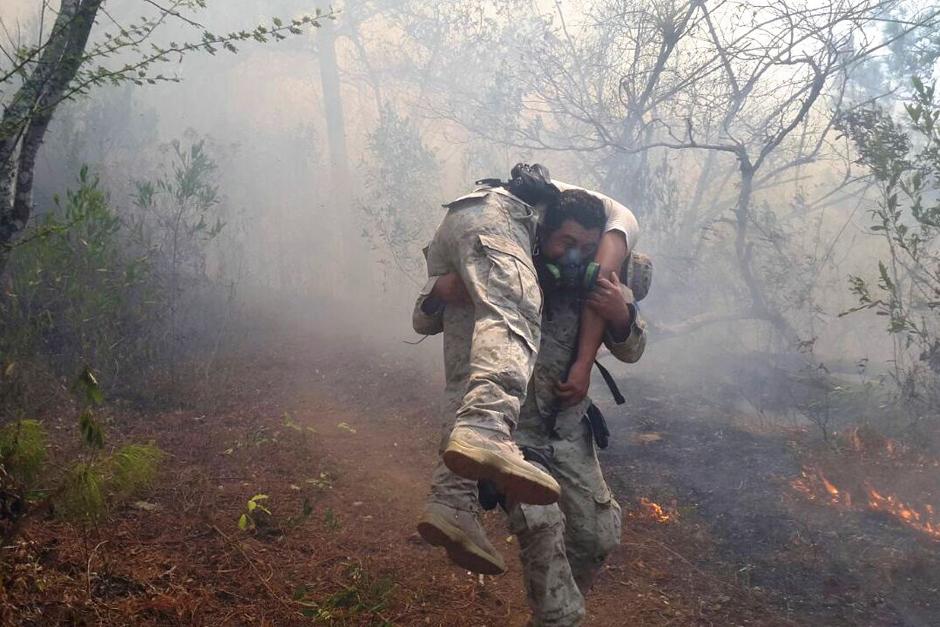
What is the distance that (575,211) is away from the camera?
3.25 metres

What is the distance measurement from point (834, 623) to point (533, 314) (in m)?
2.59

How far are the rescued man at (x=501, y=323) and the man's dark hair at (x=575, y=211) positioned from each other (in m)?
0.04

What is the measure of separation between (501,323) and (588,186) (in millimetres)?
9750

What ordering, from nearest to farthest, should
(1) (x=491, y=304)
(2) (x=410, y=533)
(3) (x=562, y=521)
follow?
(1) (x=491, y=304), (3) (x=562, y=521), (2) (x=410, y=533)

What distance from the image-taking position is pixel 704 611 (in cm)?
382

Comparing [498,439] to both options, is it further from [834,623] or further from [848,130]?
[848,130]

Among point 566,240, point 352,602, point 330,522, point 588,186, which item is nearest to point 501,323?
point 566,240

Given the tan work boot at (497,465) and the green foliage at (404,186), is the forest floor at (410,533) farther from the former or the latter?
the green foliage at (404,186)

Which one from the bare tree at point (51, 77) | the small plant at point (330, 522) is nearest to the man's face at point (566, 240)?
→ the bare tree at point (51, 77)

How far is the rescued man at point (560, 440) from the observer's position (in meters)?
2.65

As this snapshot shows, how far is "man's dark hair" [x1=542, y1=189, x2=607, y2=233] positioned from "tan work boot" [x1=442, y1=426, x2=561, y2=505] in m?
1.32

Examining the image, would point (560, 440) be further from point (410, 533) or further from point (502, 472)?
point (410, 533)

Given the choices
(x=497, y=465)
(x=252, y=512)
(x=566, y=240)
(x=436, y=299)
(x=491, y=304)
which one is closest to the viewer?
(x=497, y=465)

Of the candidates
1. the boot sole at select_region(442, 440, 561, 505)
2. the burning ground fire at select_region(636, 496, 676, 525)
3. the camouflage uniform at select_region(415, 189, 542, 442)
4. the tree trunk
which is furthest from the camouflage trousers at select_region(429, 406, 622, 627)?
the tree trunk
